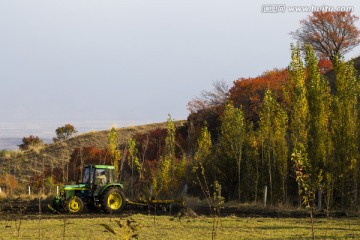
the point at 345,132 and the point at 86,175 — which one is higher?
the point at 345,132

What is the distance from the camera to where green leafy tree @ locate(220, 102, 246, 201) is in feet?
103

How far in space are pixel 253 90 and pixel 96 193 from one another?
29.0 m

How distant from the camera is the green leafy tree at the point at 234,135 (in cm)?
3128

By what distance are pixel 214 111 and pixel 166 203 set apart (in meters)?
26.7

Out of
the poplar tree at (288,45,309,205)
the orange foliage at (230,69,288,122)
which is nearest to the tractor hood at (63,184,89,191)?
the poplar tree at (288,45,309,205)

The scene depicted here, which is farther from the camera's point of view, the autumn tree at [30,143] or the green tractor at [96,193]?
the autumn tree at [30,143]

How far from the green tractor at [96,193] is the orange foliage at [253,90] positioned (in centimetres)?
2540

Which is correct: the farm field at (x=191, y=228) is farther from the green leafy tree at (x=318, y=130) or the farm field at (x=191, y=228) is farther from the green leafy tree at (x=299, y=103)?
the green leafy tree at (x=299, y=103)

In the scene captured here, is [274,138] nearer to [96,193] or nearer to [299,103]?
[299,103]

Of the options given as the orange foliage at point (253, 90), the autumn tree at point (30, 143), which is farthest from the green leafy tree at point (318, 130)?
the autumn tree at point (30, 143)

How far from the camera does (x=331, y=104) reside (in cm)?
2795

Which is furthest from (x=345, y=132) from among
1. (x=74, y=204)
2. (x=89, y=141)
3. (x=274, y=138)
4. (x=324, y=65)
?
(x=89, y=141)

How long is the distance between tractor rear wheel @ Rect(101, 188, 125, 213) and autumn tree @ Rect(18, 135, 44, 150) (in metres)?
48.2

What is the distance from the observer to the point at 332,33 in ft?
195
